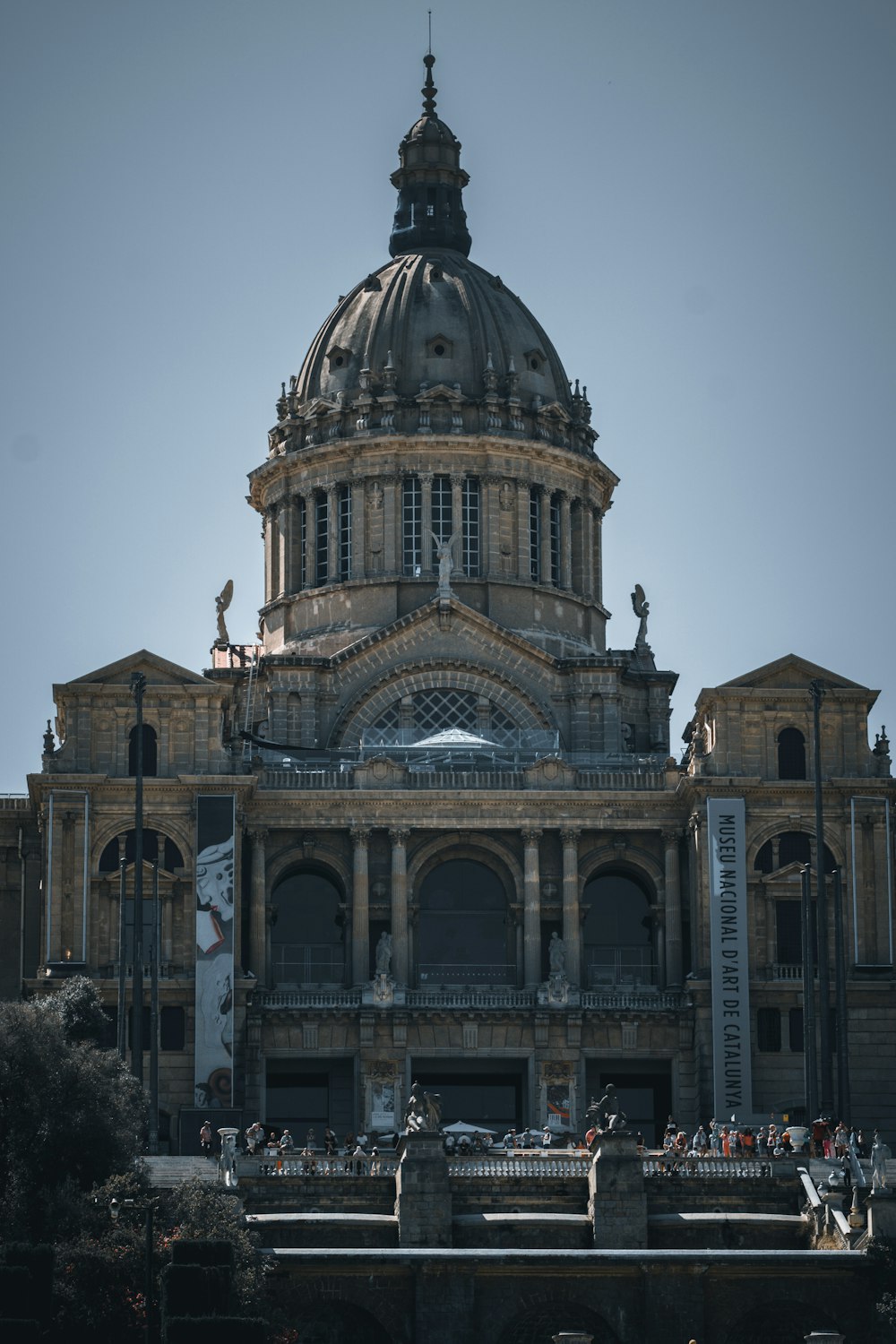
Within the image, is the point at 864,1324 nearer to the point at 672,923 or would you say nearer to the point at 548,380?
the point at 672,923

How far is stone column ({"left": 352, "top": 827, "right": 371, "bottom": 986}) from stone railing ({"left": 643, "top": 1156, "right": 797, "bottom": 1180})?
2440cm

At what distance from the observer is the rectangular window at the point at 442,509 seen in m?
124

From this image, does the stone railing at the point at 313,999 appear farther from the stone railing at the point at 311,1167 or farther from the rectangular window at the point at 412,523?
the stone railing at the point at 311,1167

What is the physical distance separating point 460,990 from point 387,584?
Answer: 63.1ft

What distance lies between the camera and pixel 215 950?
106375 millimetres

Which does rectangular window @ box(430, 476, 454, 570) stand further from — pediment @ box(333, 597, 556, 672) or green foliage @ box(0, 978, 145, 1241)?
green foliage @ box(0, 978, 145, 1241)

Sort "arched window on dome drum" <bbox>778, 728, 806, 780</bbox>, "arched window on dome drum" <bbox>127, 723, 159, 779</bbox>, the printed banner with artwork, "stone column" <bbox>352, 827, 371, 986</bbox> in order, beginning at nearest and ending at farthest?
the printed banner with artwork → "arched window on dome drum" <bbox>127, 723, 159, 779</bbox> → "stone column" <bbox>352, 827, 371, 986</bbox> → "arched window on dome drum" <bbox>778, 728, 806, 780</bbox>

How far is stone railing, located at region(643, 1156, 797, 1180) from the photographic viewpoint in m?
86.8

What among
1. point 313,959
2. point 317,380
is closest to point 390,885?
point 313,959

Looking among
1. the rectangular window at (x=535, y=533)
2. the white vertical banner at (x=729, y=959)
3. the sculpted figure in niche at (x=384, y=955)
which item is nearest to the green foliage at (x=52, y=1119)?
the sculpted figure in niche at (x=384, y=955)

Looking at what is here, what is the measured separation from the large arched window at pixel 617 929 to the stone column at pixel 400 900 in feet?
21.2

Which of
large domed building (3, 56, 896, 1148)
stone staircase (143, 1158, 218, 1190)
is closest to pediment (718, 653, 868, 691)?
large domed building (3, 56, 896, 1148)

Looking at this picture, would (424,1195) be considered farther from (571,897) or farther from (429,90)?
Result: (429,90)

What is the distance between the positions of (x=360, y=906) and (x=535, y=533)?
20622 millimetres
